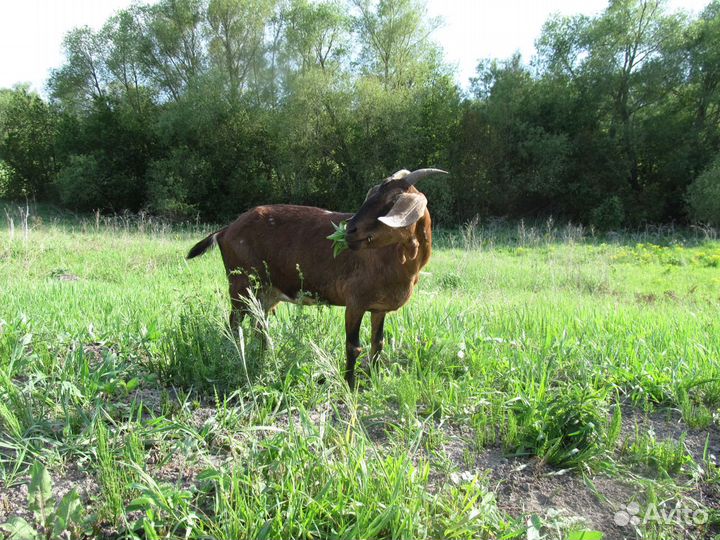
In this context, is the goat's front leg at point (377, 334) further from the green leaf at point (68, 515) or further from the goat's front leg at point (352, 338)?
the green leaf at point (68, 515)

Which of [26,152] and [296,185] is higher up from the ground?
[26,152]

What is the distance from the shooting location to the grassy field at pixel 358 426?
6.89ft

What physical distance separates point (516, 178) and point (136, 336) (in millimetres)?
25299

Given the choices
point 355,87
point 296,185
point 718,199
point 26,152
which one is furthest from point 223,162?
point 718,199

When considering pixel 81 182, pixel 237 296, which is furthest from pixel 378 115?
pixel 237 296

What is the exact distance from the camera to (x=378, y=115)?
2566 centimetres

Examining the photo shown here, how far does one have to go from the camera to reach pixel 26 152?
3403cm

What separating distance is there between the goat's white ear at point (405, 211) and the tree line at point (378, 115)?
72.8 feet

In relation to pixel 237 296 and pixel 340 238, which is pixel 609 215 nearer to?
pixel 237 296

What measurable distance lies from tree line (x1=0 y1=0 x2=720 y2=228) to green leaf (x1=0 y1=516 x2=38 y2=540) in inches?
954

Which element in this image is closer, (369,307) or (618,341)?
(369,307)

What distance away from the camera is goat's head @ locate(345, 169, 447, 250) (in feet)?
10.6

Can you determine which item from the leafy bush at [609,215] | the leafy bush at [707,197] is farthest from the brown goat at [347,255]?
the leafy bush at [609,215]

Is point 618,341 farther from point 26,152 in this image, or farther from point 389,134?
point 26,152
